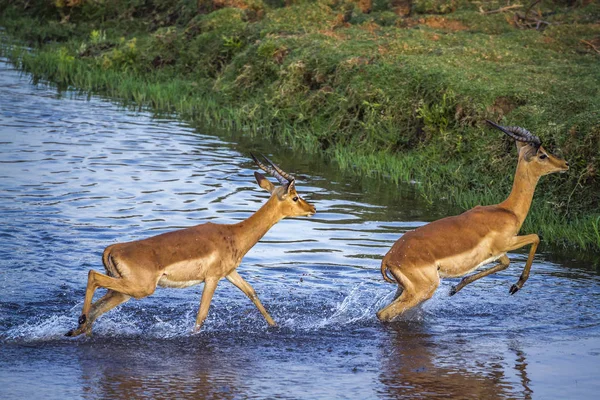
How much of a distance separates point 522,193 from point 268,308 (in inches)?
94.1

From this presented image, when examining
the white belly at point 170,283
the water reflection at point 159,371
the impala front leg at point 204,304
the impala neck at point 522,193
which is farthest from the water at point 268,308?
the impala neck at point 522,193

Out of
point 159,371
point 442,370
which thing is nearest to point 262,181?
point 159,371

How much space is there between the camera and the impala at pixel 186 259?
7.15m

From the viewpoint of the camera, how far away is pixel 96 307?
7422 mm

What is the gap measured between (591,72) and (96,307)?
9.03 metres

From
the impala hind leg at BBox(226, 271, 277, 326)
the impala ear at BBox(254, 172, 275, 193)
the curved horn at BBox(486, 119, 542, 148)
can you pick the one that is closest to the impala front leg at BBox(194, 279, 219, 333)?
the impala hind leg at BBox(226, 271, 277, 326)

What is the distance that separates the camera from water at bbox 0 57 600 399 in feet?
21.7

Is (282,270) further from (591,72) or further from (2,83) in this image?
(2,83)

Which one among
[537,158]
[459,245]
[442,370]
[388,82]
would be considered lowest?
[442,370]

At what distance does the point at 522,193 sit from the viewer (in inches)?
338

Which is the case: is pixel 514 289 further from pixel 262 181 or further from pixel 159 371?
pixel 159 371

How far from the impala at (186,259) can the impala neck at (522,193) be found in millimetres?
1825

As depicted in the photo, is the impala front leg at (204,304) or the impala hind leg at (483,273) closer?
the impala front leg at (204,304)

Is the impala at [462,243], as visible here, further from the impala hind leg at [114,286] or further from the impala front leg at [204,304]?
the impala hind leg at [114,286]
